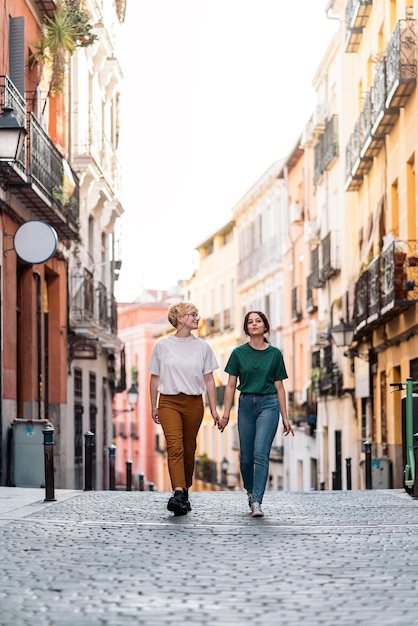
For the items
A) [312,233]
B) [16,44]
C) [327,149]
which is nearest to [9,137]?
[16,44]

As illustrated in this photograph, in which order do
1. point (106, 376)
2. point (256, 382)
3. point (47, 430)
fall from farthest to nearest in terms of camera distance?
1. point (106, 376)
2. point (47, 430)
3. point (256, 382)

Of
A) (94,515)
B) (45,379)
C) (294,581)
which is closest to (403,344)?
(45,379)

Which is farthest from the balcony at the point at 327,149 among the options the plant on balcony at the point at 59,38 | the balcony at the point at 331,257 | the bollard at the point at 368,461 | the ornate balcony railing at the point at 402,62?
the bollard at the point at 368,461

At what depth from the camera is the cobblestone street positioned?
6.69 metres

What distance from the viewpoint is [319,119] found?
39438mm

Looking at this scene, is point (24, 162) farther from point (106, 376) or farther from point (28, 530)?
point (106, 376)

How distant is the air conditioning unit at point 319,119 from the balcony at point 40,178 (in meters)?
13.8

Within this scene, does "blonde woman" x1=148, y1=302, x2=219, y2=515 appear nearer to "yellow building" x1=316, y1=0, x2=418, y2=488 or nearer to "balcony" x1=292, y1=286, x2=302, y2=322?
"yellow building" x1=316, y1=0, x2=418, y2=488

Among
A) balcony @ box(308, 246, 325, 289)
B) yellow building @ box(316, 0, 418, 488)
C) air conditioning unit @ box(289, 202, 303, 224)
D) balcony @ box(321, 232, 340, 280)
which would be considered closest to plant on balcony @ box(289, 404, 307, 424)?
yellow building @ box(316, 0, 418, 488)

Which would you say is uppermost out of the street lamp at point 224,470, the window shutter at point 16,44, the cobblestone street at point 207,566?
the window shutter at point 16,44

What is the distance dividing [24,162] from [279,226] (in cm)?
2986

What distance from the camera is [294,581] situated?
305 inches

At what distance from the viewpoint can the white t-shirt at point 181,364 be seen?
12.3 meters

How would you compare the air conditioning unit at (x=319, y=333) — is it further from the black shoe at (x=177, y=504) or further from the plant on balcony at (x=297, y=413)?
the black shoe at (x=177, y=504)
